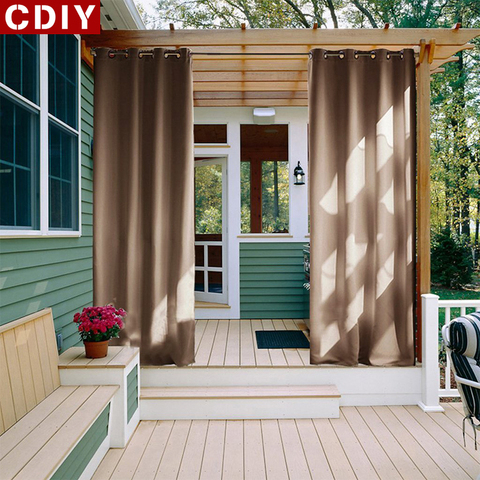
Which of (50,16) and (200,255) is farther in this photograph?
(200,255)

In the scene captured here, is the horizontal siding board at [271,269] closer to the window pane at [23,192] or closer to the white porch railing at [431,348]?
the white porch railing at [431,348]

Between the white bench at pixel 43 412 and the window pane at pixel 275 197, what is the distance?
3256 mm

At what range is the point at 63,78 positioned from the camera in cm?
334

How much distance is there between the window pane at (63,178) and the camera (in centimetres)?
321

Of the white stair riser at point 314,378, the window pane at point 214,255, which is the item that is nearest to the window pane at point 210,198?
the window pane at point 214,255

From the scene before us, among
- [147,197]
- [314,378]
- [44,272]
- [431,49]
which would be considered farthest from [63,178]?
[431,49]

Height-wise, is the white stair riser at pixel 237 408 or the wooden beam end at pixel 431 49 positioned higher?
the wooden beam end at pixel 431 49

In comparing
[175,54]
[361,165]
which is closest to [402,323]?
[361,165]

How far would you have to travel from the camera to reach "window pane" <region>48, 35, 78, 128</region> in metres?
3.15

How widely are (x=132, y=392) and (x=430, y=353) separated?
2.28 metres

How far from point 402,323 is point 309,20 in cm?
1106

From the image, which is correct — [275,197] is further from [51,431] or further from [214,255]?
[51,431]

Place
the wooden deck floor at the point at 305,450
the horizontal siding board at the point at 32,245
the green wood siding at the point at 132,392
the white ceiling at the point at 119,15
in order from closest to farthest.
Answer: the horizontal siding board at the point at 32,245, the wooden deck floor at the point at 305,450, the green wood siding at the point at 132,392, the white ceiling at the point at 119,15

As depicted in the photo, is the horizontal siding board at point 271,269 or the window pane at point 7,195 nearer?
the window pane at point 7,195
